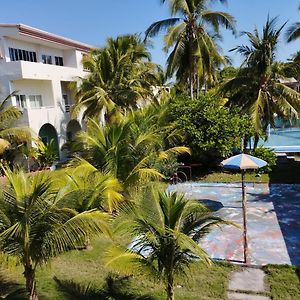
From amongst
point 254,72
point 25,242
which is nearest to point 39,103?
point 254,72

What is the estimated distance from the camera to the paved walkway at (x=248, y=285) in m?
7.77

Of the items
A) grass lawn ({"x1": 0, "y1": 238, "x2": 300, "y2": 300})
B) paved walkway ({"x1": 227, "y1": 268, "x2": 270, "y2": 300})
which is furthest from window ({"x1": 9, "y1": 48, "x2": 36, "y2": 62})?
paved walkway ({"x1": 227, "y1": 268, "x2": 270, "y2": 300})

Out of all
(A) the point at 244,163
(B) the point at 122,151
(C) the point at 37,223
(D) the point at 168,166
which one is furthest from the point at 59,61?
(C) the point at 37,223

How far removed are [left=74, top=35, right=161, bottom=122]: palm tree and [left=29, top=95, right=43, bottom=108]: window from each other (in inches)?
128

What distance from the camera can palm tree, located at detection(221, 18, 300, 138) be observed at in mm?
19203

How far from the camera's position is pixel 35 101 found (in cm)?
2542

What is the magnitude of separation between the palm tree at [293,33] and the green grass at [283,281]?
14.9 m

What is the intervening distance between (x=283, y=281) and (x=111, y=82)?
1842 cm

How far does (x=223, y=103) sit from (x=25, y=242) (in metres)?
16.7

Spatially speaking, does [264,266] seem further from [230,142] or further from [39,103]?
[39,103]

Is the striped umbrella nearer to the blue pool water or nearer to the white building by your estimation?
the white building

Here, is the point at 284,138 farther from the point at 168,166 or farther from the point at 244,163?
the point at 244,163

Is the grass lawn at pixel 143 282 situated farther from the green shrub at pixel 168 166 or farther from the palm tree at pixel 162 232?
the green shrub at pixel 168 166

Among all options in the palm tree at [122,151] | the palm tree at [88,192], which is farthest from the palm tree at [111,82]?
the palm tree at [88,192]
